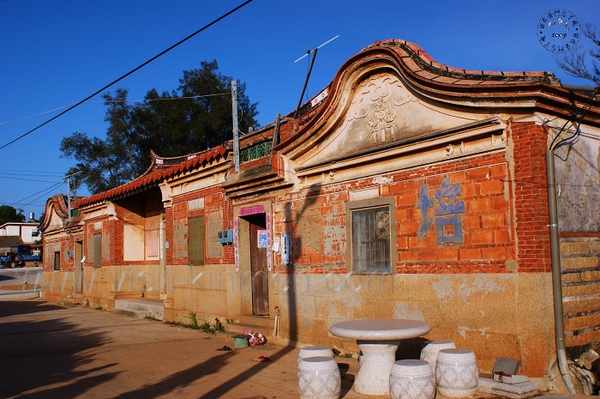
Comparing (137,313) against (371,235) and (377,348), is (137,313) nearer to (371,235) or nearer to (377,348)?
(371,235)

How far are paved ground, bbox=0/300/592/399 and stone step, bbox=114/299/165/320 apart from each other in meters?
2.00

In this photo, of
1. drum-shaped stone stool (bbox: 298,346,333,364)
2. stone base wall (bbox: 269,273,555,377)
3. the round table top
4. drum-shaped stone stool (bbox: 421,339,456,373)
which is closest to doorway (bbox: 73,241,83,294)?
stone base wall (bbox: 269,273,555,377)

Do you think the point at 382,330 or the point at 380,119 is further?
the point at 380,119

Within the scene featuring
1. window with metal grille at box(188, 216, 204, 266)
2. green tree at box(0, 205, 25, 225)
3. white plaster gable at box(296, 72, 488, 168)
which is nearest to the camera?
white plaster gable at box(296, 72, 488, 168)

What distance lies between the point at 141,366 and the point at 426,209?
5.99m

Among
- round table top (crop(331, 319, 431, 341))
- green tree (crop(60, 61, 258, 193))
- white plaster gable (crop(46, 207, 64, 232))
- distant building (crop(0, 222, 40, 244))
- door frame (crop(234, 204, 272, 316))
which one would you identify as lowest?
round table top (crop(331, 319, 431, 341))

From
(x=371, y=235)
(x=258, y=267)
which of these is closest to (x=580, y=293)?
(x=371, y=235)

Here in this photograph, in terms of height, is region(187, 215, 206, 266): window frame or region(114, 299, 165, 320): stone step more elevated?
region(187, 215, 206, 266): window frame

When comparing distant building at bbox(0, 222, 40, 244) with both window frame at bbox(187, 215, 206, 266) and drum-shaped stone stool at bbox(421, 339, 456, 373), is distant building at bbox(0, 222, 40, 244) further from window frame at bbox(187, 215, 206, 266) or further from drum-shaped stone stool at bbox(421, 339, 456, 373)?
drum-shaped stone stool at bbox(421, 339, 456, 373)

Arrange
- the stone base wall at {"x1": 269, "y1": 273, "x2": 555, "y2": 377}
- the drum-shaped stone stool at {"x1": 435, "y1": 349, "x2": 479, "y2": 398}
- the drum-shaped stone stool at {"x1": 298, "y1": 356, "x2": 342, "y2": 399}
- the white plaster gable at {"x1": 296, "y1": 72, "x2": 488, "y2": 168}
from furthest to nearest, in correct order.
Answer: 1. the white plaster gable at {"x1": 296, "y1": 72, "x2": 488, "y2": 168}
2. the stone base wall at {"x1": 269, "y1": 273, "x2": 555, "y2": 377}
3. the drum-shaped stone stool at {"x1": 298, "y1": 356, "x2": 342, "y2": 399}
4. the drum-shaped stone stool at {"x1": 435, "y1": 349, "x2": 479, "y2": 398}

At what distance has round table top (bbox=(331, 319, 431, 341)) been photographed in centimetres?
768

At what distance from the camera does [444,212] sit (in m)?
9.23

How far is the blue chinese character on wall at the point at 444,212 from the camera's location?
8.98 meters

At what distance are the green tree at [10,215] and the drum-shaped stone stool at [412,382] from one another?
115088mm
